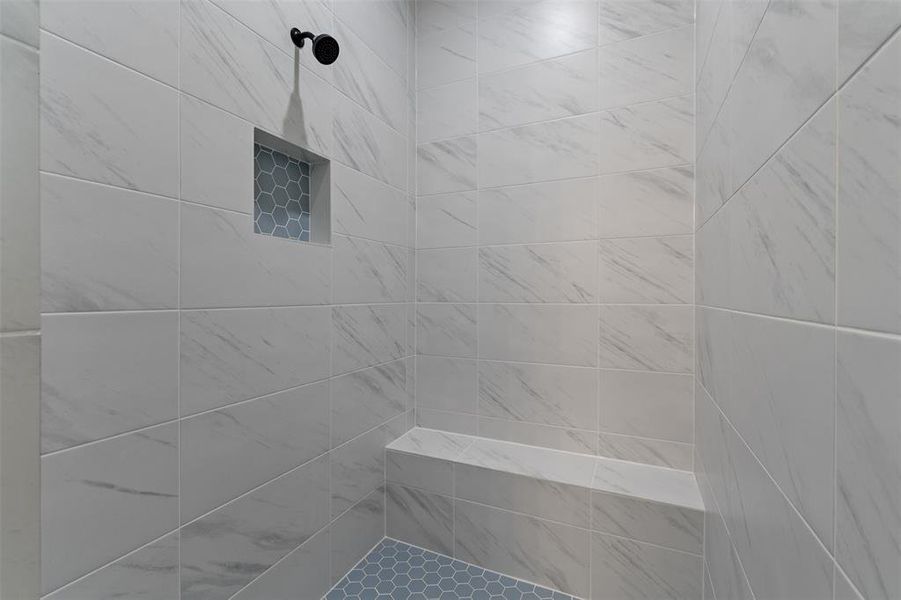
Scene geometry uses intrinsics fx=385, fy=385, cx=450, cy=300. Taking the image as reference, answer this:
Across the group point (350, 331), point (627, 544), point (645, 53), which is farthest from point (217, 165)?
point (627, 544)

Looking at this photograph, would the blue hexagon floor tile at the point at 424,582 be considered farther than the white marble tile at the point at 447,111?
No

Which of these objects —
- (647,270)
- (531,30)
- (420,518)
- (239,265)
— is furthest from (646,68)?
(420,518)

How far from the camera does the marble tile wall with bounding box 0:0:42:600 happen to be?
2.12 feet

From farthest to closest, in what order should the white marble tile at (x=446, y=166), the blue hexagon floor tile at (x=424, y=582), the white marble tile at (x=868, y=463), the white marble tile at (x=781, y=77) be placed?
the white marble tile at (x=446, y=166) → the blue hexagon floor tile at (x=424, y=582) → the white marble tile at (x=781, y=77) → the white marble tile at (x=868, y=463)

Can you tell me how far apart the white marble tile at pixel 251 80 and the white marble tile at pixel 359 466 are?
1107mm

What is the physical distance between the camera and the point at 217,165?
1.01 meters

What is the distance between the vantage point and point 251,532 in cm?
111

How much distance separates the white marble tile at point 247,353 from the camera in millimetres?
953

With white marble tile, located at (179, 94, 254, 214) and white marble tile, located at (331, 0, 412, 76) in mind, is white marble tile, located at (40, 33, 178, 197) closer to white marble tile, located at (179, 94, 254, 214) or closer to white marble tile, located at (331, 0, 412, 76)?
white marble tile, located at (179, 94, 254, 214)

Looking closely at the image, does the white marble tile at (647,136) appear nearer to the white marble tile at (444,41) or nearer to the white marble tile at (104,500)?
the white marble tile at (444,41)

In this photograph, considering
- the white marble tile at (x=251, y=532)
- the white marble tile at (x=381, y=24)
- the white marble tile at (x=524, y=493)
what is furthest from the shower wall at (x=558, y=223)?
the white marble tile at (x=251, y=532)

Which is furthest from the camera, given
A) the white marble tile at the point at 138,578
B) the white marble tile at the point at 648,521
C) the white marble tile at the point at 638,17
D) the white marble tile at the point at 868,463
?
the white marble tile at the point at 638,17

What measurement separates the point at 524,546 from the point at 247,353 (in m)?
1.22

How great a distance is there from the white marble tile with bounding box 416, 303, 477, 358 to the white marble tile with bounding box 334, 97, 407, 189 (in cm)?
62
